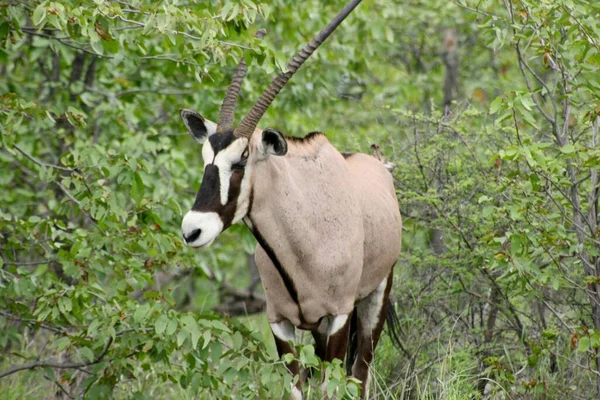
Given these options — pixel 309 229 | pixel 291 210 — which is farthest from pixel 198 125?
pixel 309 229

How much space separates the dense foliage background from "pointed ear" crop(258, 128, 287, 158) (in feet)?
1.13

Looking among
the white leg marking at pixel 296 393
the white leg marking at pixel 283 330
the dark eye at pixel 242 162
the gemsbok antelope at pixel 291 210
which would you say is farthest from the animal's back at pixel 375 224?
the dark eye at pixel 242 162

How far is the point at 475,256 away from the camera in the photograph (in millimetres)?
6453

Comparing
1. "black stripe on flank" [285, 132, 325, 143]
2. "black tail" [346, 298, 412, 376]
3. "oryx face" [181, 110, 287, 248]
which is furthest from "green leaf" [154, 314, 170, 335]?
"black tail" [346, 298, 412, 376]

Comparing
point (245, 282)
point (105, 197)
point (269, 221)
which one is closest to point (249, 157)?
point (269, 221)

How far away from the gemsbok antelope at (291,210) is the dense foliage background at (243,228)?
0.30 metres

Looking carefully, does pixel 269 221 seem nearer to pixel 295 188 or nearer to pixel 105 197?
pixel 295 188

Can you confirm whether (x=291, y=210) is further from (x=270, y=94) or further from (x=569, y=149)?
(x=569, y=149)

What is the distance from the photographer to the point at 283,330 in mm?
5375

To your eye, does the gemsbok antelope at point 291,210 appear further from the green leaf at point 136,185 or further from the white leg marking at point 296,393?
the green leaf at point 136,185

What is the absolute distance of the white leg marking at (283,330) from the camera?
536 centimetres

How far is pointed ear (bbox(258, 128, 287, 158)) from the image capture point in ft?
16.1

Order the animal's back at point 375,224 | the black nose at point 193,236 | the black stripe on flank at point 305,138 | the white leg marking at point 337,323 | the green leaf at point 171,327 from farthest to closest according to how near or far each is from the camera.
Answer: the animal's back at point 375,224
the black stripe on flank at point 305,138
the white leg marking at point 337,323
the green leaf at point 171,327
the black nose at point 193,236

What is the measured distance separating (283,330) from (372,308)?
992mm
